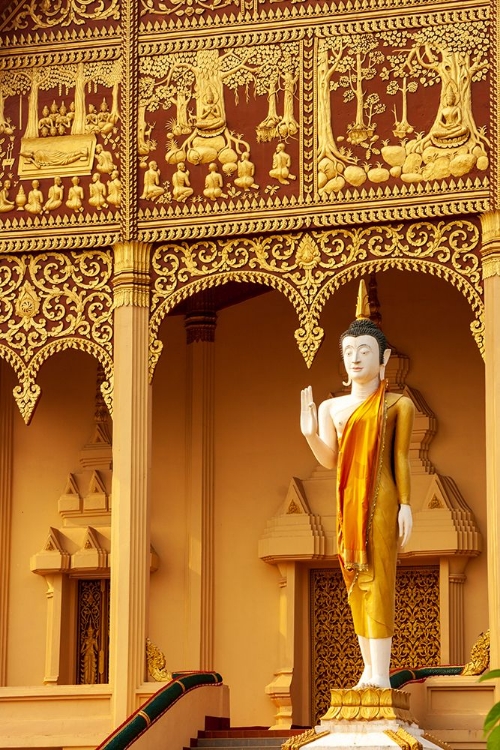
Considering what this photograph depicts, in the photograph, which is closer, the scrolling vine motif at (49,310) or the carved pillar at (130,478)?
the carved pillar at (130,478)

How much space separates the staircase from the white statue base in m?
2.08

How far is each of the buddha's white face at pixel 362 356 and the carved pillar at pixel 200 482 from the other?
4940 mm

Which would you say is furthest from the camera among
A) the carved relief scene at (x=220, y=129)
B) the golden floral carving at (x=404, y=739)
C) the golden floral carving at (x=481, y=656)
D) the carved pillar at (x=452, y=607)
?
the carved pillar at (x=452, y=607)

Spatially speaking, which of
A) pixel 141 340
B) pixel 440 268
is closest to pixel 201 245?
pixel 141 340

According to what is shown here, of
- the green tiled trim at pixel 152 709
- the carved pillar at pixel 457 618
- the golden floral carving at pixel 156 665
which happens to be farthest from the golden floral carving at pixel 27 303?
the carved pillar at pixel 457 618

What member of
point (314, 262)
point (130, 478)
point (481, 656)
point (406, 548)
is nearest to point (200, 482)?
point (406, 548)

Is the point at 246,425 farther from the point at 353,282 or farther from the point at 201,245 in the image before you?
the point at 201,245

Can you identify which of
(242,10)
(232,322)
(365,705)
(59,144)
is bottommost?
(365,705)

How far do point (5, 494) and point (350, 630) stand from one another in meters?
3.37

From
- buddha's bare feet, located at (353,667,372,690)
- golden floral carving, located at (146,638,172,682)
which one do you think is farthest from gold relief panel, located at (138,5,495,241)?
buddha's bare feet, located at (353,667,372,690)

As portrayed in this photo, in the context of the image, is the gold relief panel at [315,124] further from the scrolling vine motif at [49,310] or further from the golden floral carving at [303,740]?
the golden floral carving at [303,740]

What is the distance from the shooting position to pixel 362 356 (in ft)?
39.5

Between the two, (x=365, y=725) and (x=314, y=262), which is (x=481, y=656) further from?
(x=314, y=262)

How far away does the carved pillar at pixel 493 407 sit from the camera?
45.2 ft
